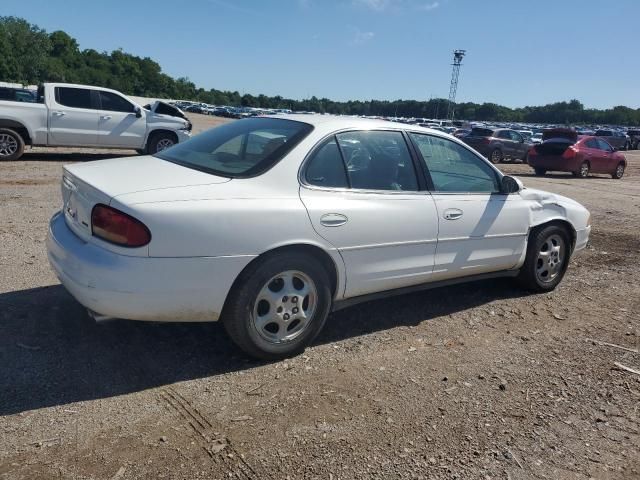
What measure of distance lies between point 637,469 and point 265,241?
7.67 ft

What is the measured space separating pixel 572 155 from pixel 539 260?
15136mm

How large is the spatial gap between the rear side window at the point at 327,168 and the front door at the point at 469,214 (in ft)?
2.80

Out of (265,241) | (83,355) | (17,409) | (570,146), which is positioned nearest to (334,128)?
(265,241)

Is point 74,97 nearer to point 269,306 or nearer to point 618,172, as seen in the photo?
point 269,306

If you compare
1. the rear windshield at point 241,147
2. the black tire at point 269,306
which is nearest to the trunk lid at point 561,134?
the rear windshield at point 241,147

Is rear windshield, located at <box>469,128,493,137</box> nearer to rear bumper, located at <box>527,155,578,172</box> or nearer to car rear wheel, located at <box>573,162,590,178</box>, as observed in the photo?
rear bumper, located at <box>527,155,578,172</box>

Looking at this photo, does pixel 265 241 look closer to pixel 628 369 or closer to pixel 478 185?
pixel 478 185

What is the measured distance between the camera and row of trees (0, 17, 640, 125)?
8050 cm

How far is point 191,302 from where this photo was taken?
3.28 m

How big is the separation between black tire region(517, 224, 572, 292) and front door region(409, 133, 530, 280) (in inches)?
7.3

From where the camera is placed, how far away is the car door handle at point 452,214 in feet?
14.4

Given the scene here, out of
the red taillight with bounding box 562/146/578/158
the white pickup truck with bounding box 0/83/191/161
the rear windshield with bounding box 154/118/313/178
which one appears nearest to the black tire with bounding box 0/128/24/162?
the white pickup truck with bounding box 0/83/191/161

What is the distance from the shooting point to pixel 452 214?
4438mm

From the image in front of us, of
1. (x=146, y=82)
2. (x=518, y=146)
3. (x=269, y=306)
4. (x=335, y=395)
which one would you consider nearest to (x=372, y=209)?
(x=269, y=306)
